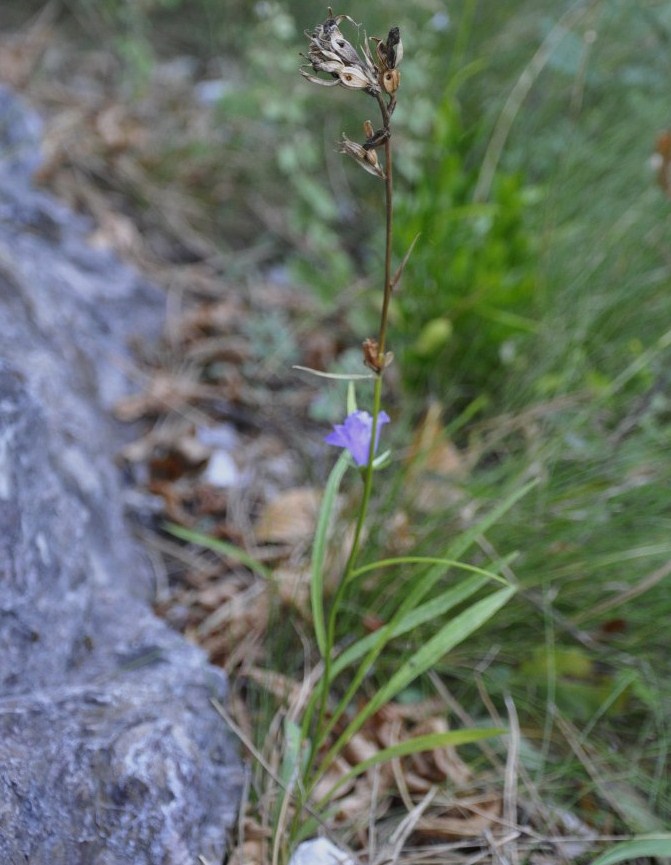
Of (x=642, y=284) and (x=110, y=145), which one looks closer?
(x=642, y=284)

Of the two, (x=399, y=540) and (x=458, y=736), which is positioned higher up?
(x=458, y=736)

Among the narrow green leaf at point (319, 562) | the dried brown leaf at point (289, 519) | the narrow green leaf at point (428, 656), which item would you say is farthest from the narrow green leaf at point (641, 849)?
the dried brown leaf at point (289, 519)

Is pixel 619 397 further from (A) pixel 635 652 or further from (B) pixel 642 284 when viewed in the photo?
(A) pixel 635 652

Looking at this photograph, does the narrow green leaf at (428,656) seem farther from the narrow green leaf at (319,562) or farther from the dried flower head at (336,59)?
the dried flower head at (336,59)

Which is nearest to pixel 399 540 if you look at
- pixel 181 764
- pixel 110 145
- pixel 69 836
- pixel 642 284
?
pixel 181 764

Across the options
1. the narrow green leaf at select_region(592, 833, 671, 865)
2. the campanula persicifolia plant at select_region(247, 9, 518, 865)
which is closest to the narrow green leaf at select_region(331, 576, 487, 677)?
the campanula persicifolia plant at select_region(247, 9, 518, 865)

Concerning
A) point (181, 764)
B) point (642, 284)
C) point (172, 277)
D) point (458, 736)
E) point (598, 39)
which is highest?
point (598, 39)
